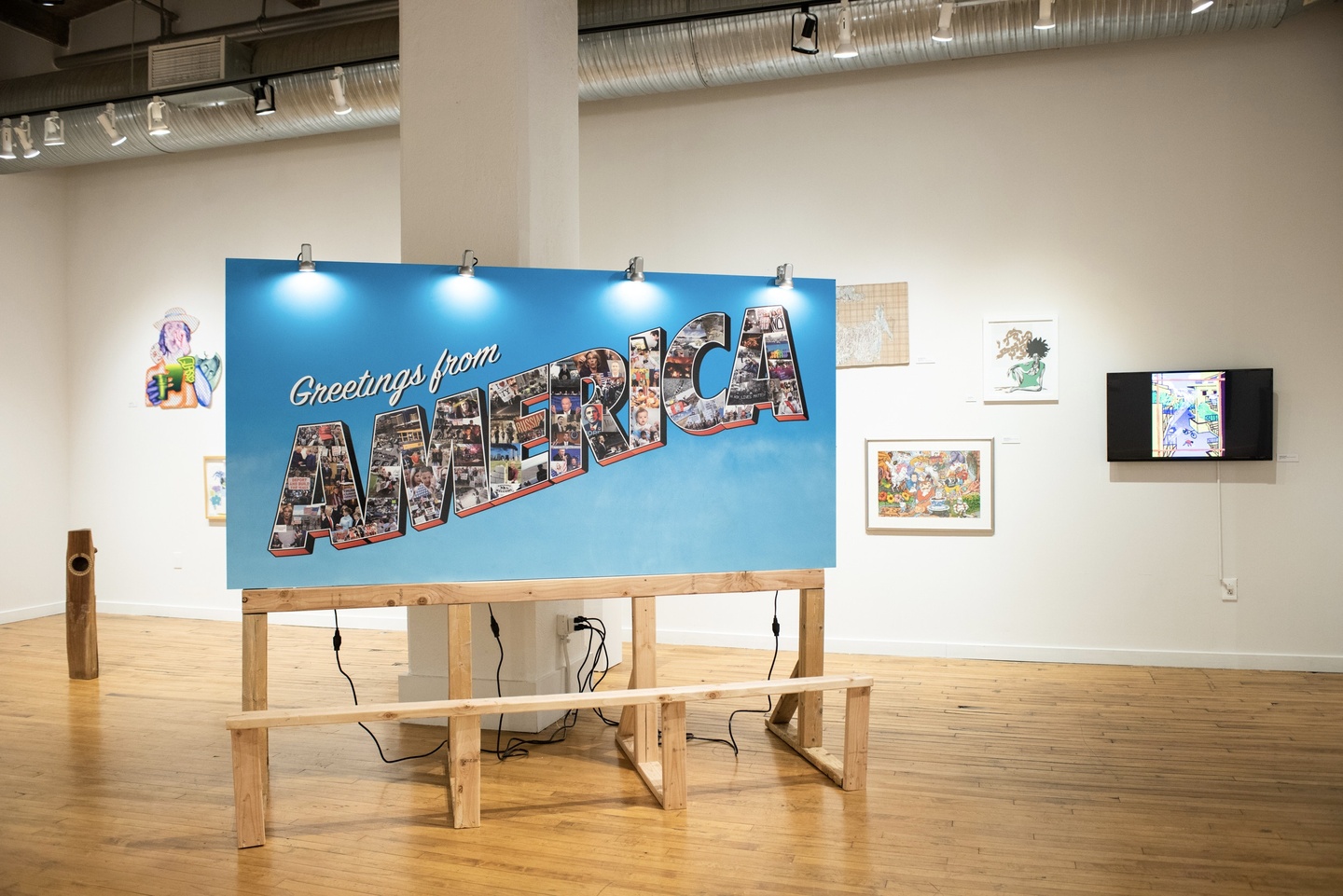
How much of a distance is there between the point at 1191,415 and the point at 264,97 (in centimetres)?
627

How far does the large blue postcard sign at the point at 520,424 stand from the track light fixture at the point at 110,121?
12.6 ft

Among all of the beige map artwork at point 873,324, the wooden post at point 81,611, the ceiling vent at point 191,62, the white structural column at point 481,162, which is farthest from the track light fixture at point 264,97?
the beige map artwork at point 873,324

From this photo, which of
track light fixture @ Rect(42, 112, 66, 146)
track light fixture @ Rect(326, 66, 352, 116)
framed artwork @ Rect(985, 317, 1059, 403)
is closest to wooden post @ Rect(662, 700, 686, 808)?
framed artwork @ Rect(985, 317, 1059, 403)

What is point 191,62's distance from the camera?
6.21 m

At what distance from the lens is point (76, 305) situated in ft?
26.8

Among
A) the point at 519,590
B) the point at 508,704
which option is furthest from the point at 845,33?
the point at 508,704

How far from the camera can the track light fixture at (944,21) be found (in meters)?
5.13

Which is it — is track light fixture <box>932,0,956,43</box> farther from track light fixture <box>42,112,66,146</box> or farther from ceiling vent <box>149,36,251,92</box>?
track light fixture <box>42,112,66,146</box>

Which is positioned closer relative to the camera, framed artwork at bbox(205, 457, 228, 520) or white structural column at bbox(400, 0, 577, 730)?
white structural column at bbox(400, 0, 577, 730)

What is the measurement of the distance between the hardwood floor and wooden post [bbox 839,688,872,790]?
80 millimetres

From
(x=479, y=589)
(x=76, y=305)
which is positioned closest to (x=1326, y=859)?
(x=479, y=589)

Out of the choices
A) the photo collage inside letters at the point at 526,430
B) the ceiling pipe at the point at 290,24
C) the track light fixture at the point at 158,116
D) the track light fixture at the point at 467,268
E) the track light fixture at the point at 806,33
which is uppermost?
the ceiling pipe at the point at 290,24

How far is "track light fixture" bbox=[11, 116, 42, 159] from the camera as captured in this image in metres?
6.85

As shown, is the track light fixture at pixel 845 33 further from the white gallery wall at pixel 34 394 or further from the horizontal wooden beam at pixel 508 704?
the white gallery wall at pixel 34 394
